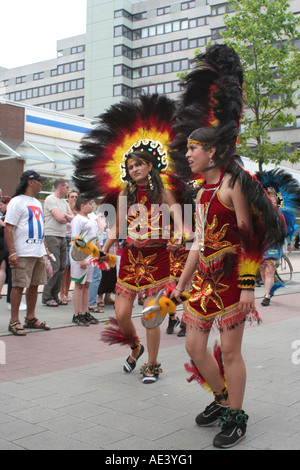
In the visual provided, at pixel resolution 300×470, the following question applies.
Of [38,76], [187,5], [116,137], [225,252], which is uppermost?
[187,5]

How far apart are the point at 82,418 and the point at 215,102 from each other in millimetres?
2440

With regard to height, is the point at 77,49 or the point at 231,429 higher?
the point at 77,49

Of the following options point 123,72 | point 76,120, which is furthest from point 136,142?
point 123,72

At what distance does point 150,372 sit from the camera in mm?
4598

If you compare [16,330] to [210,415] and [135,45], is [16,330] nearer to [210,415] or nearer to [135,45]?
[210,415]

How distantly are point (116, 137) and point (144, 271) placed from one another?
1407 mm

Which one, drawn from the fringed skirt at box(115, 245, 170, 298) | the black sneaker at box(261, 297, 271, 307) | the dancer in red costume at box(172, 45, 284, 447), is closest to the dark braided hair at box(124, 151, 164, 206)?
the fringed skirt at box(115, 245, 170, 298)

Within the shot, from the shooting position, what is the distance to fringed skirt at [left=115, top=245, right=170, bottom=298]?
4688mm

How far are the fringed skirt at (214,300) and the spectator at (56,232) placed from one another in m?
5.40

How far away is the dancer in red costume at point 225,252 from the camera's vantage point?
321 centimetres

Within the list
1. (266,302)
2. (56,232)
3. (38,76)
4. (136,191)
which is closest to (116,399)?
(136,191)

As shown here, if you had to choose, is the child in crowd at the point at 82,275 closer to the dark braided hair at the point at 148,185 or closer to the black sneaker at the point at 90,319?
the black sneaker at the point at 90,319

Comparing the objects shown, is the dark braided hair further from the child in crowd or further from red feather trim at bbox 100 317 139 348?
the child in crowd

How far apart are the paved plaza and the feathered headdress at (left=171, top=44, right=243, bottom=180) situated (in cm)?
181
